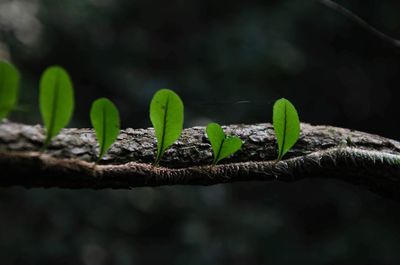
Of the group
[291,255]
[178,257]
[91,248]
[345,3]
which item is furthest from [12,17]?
[291,255]

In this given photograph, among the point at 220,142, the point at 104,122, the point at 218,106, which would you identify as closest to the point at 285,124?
the point at 220,142

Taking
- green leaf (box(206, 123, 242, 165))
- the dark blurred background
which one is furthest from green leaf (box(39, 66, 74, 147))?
the dark blurred background

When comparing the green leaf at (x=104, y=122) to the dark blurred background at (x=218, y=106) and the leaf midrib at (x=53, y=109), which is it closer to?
the leaf midrib at (x=53, y=109)

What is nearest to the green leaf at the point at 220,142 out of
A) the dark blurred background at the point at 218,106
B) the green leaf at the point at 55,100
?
the green leaf at the point at 55,100

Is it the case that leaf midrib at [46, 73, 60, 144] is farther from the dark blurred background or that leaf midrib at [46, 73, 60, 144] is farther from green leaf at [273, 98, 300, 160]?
the dark blurred background

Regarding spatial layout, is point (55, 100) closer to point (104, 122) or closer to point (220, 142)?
point (104, 122)

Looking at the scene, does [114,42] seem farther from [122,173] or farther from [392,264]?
[122,173]
